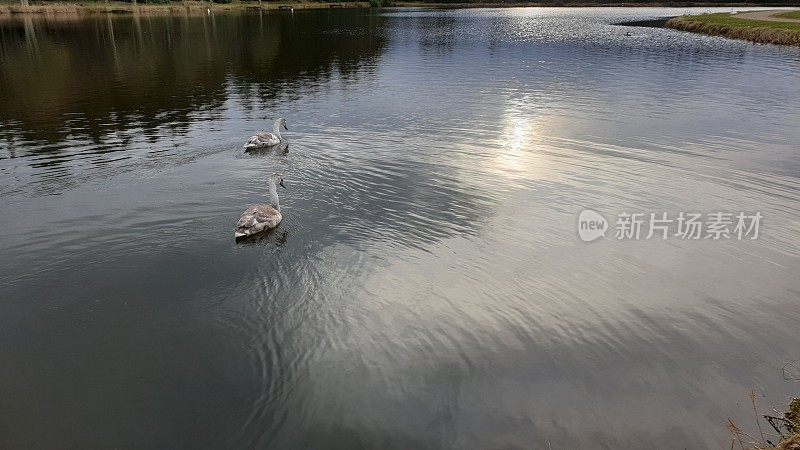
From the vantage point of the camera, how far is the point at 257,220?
1525cm

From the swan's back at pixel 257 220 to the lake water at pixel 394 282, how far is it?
364mm

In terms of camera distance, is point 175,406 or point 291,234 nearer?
point 175,406

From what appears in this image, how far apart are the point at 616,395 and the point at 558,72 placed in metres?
43.3

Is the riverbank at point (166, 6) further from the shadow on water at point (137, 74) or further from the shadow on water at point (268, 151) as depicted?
the shadow on water at point (268, 151)

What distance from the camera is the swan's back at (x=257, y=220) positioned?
15031 millimetres

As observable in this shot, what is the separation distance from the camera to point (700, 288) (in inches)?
512

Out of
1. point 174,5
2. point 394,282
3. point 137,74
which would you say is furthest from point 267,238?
point 174,5

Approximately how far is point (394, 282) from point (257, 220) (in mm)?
5027

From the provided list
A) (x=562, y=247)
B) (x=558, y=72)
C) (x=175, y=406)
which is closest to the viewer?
(x=175, y=406)

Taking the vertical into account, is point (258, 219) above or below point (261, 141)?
below

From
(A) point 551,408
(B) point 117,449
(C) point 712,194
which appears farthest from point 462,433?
(C) point 712,194

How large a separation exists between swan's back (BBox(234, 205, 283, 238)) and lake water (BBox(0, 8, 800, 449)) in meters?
0.36

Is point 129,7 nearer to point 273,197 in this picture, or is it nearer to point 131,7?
point 131,7

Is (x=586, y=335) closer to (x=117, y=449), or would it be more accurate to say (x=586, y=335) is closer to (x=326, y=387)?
(x=326, y=387)
